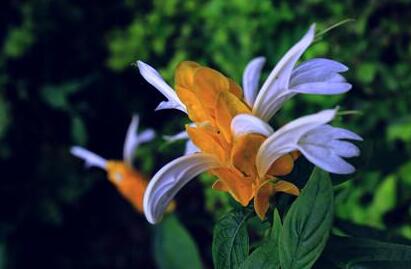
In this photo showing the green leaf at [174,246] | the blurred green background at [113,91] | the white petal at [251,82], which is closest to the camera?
the white petal at [251,82]

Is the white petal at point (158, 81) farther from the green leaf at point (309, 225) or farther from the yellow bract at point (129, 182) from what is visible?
the yellow bract at point (129, 182)

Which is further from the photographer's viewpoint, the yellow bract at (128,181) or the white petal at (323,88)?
the yellow bract at (128,181)

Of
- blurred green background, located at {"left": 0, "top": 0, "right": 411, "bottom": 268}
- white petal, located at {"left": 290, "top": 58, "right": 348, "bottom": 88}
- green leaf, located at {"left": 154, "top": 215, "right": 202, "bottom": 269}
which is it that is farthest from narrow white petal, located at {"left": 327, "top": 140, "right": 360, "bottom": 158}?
blurred green background, located at {"left": 0, "top": 0, "right": 411, "bottom": 268}

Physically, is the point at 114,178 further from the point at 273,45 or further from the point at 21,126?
the point at 21,126

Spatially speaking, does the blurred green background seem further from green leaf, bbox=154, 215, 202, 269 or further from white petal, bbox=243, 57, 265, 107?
white petal, bbox=243, 57, 265, 107

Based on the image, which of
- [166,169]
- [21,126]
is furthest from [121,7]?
[166,169]

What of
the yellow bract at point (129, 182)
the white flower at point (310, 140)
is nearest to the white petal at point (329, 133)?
the white flower at point (310, 140)
